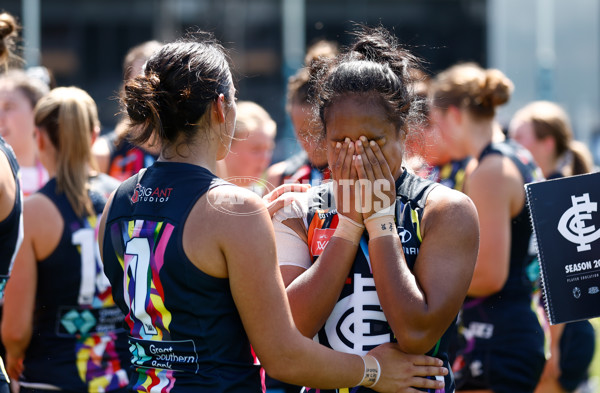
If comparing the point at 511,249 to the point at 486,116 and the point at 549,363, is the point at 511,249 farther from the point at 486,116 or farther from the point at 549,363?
the point at 549,363

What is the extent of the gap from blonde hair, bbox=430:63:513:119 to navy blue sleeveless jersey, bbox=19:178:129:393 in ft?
6.16

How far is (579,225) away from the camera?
7.44 feet

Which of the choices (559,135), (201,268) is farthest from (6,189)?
(559,135)

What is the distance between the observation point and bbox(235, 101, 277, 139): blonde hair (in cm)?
430

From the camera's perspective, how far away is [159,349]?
6.07 feet

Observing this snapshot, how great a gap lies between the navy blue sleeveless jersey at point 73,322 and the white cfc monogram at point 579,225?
1.88m

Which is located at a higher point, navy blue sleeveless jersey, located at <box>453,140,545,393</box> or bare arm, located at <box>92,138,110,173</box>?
bare arm, located at <box>92,138,110,173</box>

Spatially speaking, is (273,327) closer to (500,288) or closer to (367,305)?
(367,305)

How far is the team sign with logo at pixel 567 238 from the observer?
2.26 m

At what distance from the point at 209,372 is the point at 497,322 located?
6.32ft

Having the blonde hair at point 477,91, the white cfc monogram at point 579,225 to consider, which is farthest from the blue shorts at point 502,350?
the white cfc monogram at point 579,225

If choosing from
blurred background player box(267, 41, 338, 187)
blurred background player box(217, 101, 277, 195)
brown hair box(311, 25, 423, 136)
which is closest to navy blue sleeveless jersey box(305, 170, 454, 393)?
brown hair box(311, 25, 423, 136)

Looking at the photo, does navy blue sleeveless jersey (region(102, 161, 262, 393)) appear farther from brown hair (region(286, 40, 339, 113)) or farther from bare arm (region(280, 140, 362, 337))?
brown hair (region(286, 40, 339, 113))

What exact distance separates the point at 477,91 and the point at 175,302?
237 cm
